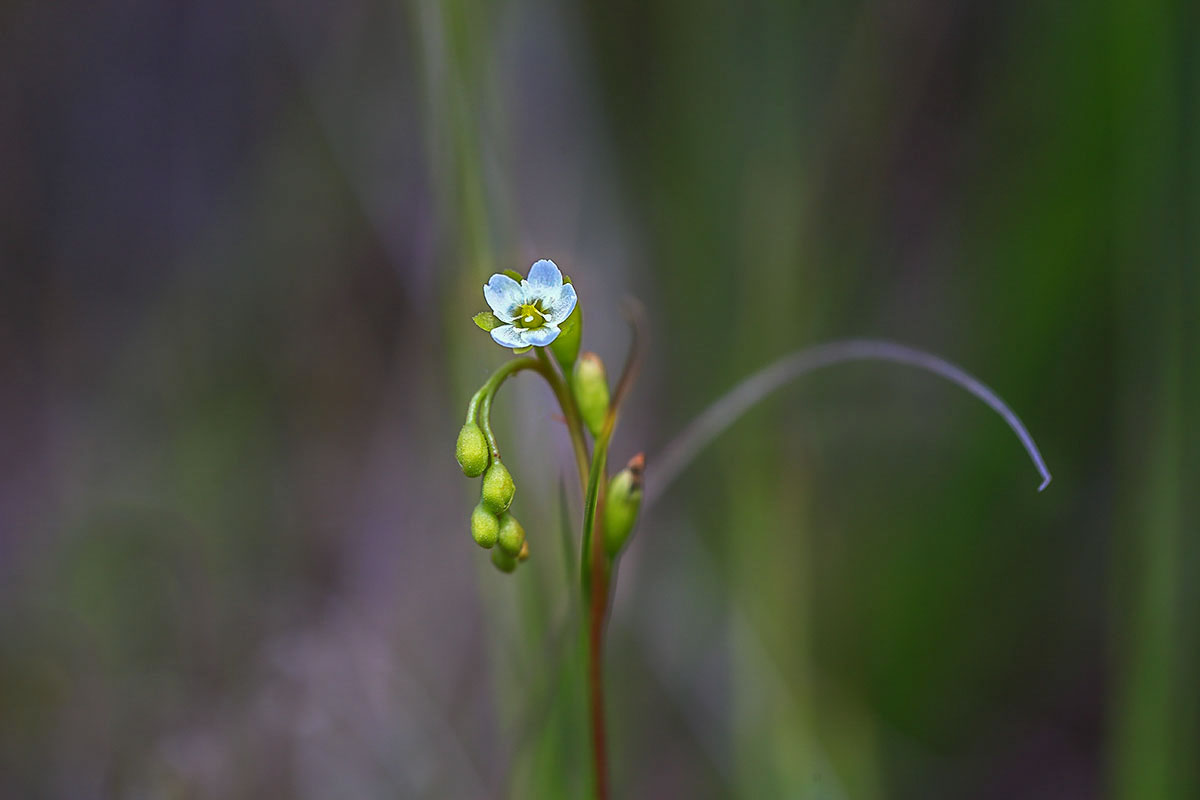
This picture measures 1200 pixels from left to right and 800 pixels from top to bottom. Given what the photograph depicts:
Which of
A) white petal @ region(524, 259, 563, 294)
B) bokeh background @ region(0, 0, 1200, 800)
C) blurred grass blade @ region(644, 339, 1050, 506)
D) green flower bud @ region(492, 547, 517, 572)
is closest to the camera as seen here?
green flower bud @ region(492, 547, 517, 572)

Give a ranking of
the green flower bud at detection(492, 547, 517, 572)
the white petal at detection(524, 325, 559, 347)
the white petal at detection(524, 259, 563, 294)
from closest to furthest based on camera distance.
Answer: the white petal at detection(524, 325, 559, 347) < the green flower bud at detection(492, 547, 517, 572) < the white petal at detection(524, 259, 563, 294)

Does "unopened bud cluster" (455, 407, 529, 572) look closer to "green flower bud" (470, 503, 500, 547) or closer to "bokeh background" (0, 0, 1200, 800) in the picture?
"green flower bud" (470, 503, 500, 547)

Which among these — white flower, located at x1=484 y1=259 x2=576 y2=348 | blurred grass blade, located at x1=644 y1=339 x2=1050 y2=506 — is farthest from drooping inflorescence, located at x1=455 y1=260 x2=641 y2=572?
blurred grass blade, located at x1=644 y1=339 x2=1050 y2=506

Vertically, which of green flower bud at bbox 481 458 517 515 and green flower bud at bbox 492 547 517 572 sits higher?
green flower bud at bbox 481 458 517 515

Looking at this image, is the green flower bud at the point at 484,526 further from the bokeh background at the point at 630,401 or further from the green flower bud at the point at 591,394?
the bokeh background at the point at 630,401

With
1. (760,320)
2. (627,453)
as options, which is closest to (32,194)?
(627,453)

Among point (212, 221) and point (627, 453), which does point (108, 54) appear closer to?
point (212, 221)
